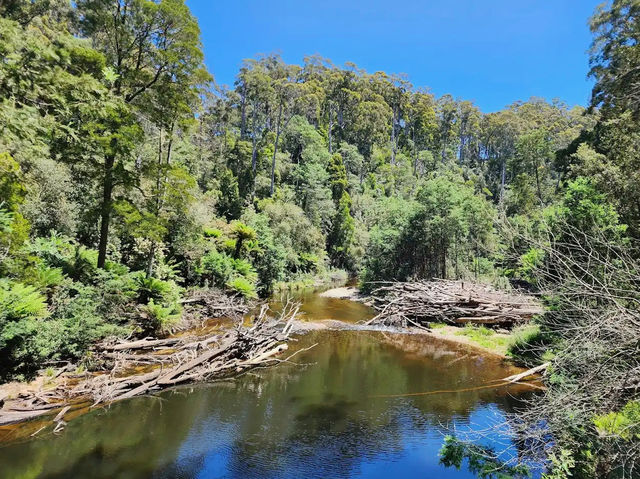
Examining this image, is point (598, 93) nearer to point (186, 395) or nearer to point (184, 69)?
point (184, 69)

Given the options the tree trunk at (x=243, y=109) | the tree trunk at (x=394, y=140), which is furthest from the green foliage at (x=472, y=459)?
the tree trunk at (x=394, y=140)

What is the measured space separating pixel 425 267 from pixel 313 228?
41.6 ft

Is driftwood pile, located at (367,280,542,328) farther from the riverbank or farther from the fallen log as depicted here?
the fallen log

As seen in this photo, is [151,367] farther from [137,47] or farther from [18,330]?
[137,47]

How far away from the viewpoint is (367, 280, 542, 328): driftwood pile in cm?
1831

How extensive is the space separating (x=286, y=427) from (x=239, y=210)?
29.1m

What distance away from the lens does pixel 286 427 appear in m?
8.75

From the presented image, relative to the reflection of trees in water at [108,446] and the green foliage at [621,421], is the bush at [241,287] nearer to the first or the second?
the reflection of trees in water at [108,446]

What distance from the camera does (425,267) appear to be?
89.4 feet

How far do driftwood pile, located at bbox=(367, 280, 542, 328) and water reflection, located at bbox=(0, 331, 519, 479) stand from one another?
5.86 meters

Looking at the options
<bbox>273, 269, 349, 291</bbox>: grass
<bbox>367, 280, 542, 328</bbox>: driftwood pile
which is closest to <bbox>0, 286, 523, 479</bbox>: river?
<bbox>367, 280, 542, 328</bbox>: driftwood pile

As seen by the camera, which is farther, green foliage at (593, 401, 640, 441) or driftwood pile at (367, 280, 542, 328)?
driftwood pile at (367, 280, 542, 328)

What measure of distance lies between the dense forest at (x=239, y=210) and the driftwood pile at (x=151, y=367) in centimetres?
101

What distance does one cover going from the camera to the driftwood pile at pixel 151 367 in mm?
8719
